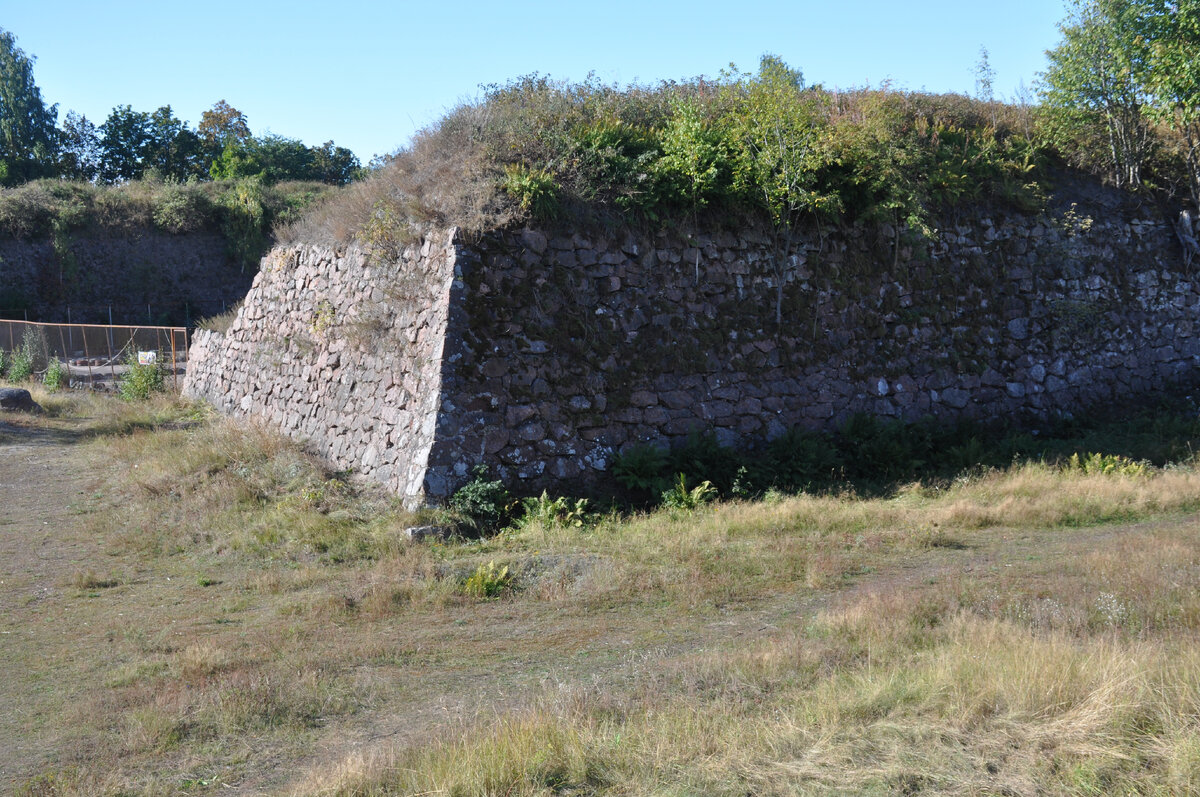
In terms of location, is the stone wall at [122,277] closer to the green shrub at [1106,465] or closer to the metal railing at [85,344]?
the metal railing at [85,344]

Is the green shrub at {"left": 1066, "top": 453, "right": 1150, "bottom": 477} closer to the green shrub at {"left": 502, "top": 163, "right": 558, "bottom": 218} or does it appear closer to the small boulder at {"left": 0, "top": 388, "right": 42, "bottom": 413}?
the green shrub at {"left": 502, "top": 163, "right": 558, "bottom": 218}

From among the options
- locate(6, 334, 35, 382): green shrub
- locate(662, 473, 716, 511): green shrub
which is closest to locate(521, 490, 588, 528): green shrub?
locate(662, 473, 716, 511): green shrub

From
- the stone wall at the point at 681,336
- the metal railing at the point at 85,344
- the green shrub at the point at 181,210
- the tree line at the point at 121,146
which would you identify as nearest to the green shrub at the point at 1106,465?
the stone wall at the point at 681,336

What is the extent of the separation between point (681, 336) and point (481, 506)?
4.12 meters

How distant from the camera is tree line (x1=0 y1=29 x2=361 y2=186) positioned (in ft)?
145

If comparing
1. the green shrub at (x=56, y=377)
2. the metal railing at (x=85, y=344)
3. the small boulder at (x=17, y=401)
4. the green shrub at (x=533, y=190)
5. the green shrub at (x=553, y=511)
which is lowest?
the green shrub at (x=553, y=511)

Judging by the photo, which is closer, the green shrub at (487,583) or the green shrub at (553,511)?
the green shrub at (487,583)

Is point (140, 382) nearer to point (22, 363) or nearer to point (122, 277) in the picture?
point (22, 363)

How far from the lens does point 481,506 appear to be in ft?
35.0

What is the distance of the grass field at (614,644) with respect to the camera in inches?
180

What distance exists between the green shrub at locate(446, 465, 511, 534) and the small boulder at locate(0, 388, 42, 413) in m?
13.8

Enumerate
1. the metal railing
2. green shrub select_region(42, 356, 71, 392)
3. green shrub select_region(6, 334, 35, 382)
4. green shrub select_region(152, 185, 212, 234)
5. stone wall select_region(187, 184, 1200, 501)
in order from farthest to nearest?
green shrub select_region(152, 185, 212, 234) → the metal railing → green shrub select_region(6, 334, 35, 382) → green shrub select_region(42, 356, 71, 392) → stone wall select_region(187, 184, 1200, 501)

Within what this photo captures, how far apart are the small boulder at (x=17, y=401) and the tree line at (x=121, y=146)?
2669cm

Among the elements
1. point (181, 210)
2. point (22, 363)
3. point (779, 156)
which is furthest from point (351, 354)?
point (181, 210)
